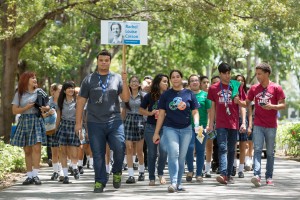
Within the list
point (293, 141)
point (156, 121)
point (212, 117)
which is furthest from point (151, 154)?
point (293, 141)

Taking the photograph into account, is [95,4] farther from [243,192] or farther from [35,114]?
[243,192]

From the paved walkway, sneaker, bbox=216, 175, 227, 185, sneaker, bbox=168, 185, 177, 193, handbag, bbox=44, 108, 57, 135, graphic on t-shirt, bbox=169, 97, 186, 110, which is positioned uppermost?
graphic on t-shirt, bbox=169, 97, 186, 110

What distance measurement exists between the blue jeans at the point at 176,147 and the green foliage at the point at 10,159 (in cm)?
365

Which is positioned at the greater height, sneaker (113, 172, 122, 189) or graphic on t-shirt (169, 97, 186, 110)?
graphic on t-shirt (169, 97, 186, 110)

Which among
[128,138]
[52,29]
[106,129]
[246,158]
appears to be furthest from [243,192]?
[52,29]

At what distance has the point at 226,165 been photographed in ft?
44.6

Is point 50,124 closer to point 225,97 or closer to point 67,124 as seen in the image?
point 67,124

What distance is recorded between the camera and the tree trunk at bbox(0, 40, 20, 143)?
21297mm

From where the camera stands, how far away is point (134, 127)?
1554 cm

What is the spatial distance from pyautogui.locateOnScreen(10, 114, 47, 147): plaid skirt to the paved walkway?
71 cm

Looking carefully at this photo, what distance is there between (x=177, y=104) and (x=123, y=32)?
6.27 feet

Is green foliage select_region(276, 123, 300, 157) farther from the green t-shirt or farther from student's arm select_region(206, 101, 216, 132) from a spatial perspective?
student's arm select_region(206, 101, 216, 132)

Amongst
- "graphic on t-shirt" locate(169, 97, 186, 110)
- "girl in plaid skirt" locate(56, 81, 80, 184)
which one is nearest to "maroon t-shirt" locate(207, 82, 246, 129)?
"graphic on t-shirt" locate(169, 97, 186, 110)

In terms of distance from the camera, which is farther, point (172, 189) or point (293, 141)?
point (293, 141)
